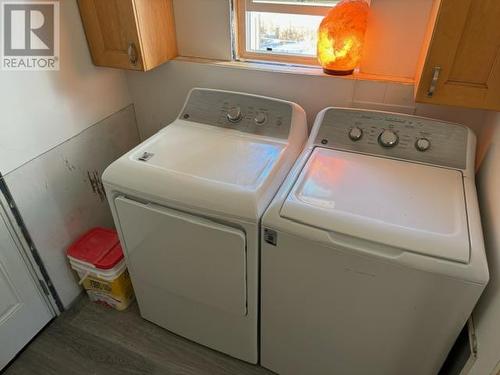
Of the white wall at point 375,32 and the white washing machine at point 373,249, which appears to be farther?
the white wall at point 375,32

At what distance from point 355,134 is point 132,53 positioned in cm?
101

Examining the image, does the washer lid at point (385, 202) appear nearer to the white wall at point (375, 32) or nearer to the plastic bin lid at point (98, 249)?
the white wall at point (375, 32)

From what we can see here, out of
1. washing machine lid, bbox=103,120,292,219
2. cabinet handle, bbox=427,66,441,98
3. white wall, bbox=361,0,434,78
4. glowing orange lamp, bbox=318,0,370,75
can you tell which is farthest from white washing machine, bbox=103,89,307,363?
cabinet handle, bbox=427,66,441,98

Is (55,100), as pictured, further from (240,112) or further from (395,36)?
(395,36)

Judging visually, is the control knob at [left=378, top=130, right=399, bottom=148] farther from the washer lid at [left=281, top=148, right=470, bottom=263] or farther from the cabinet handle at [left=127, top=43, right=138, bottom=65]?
the cabinet handle at [left=127, top=43, right=138, bottom=65]

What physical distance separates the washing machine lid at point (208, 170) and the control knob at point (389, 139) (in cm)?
36

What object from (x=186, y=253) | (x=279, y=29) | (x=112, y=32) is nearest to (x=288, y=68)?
(x=279, y=29)

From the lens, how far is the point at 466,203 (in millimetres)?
1185

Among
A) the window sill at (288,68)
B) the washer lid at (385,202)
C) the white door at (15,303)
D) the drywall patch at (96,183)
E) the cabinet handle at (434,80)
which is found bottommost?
the white door at (15,303)

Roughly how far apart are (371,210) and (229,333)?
862 millimetres

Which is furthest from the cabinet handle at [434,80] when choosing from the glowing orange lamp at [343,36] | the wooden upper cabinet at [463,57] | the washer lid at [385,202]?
the glowing orange lamp at [343,36]

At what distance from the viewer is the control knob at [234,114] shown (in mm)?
1612

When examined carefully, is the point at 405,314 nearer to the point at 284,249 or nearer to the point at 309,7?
the point at 284,249

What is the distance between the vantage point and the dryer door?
1.25m
